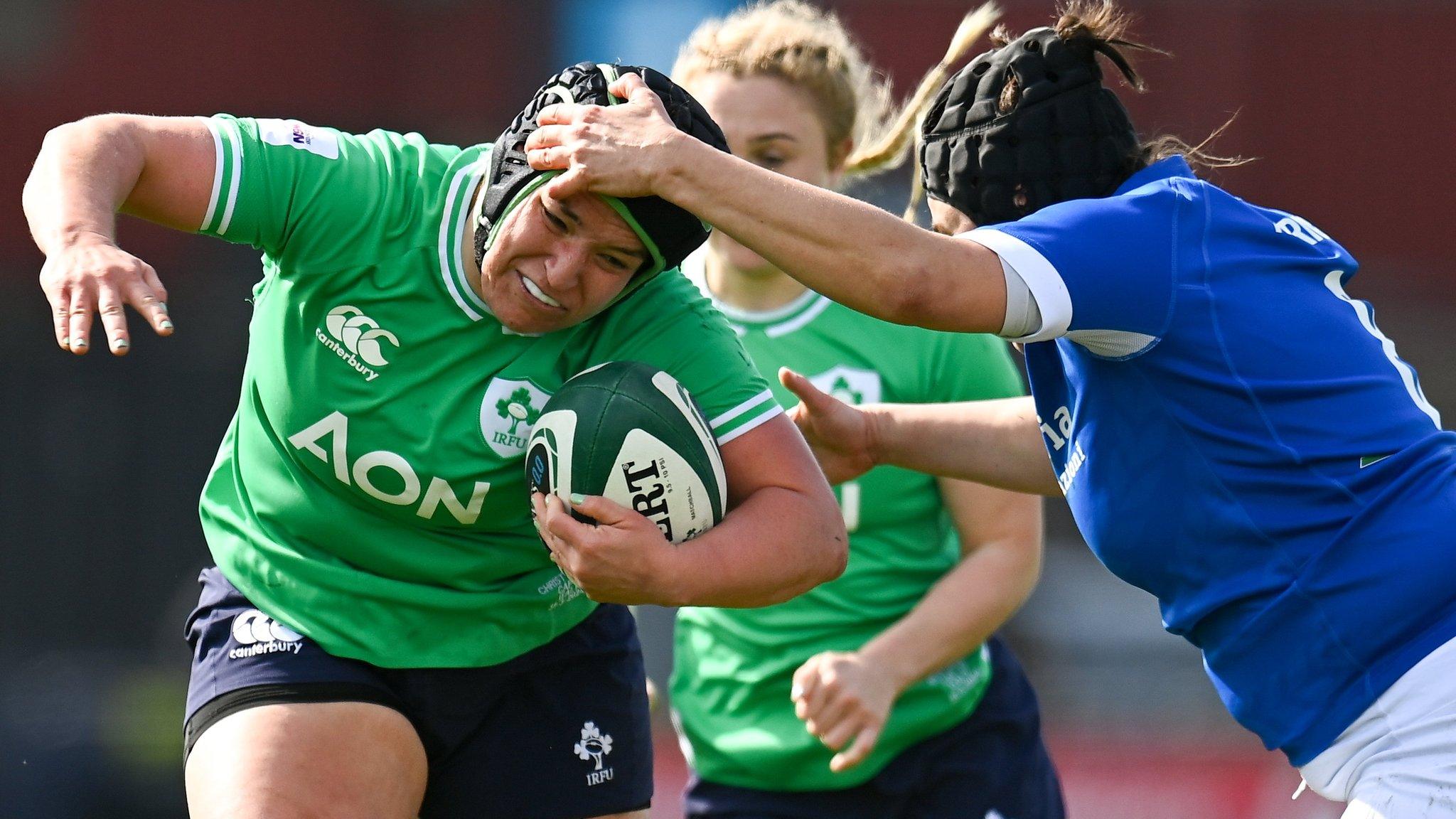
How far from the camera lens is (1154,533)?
2979mm

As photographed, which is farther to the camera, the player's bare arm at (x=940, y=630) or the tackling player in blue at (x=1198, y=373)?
the player's bare arm at (x=940, y=630)

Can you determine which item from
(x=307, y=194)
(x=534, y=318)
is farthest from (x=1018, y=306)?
(x=307, y=194)

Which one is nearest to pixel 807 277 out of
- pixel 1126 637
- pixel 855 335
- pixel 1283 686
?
pixel 1283 686

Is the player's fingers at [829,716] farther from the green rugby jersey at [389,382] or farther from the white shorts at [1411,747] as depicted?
the white shorts at [1411,747]

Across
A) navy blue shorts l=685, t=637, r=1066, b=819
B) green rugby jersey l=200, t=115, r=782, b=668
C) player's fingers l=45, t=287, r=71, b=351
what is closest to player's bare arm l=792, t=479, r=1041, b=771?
navy blue shorts l=685, t=637, r=1066, b=819

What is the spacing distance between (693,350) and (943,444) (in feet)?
2.57

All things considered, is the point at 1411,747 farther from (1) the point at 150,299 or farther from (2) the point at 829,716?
(1) the point at 150,299

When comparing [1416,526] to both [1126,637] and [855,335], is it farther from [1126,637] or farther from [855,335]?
[1126,637]

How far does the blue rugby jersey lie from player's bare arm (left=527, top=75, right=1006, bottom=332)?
8cm

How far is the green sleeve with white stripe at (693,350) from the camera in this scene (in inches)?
125

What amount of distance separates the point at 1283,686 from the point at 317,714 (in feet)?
5.68

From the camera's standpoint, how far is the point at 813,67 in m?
4.71

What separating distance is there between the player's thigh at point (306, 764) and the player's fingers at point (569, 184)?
1.06 m

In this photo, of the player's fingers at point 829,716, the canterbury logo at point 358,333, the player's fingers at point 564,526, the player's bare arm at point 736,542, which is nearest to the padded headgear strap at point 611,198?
the canterbury logo at point 358,333
